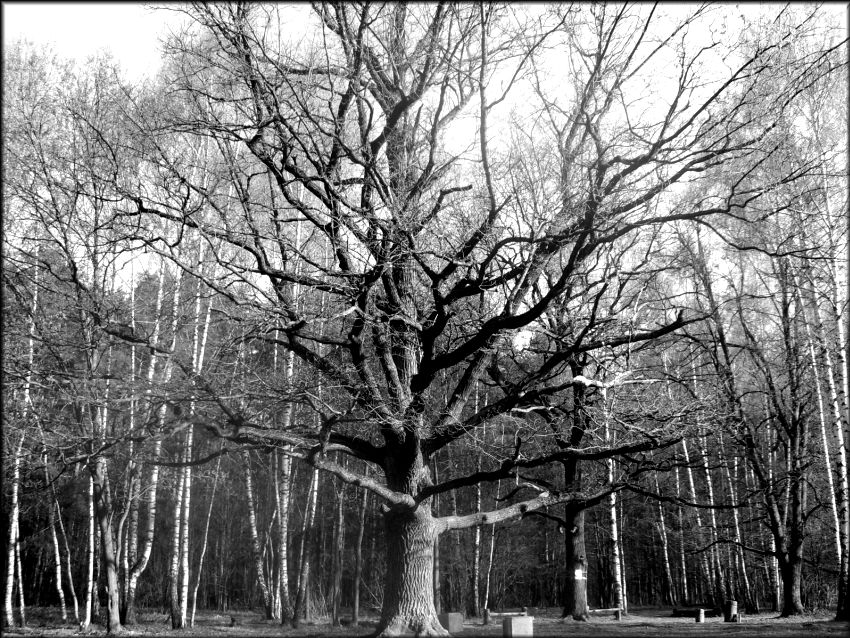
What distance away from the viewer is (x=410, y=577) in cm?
1075

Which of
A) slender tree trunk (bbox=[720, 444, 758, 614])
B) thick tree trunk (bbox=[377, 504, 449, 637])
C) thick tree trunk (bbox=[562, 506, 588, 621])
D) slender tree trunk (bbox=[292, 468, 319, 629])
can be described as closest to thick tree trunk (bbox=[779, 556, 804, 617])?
slender tree trunk (bbox=[720, 444, 758, 614])

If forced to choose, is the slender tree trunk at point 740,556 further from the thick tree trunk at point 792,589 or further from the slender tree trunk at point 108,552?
the slender tree trunk at point 108,552

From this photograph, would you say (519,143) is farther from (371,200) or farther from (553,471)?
(553,471)

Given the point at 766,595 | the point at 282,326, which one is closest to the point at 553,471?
the point at 766,595

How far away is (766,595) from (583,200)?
28.5 m

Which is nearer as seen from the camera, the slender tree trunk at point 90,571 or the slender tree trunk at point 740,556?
the slender tree trunk at point 90,571

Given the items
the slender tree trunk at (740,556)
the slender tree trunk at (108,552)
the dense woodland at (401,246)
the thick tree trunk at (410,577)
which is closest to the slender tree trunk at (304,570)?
the dense woodland at (401,246)

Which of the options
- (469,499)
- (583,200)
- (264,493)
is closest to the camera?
(583,200)

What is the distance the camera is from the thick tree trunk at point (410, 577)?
34.1 ft

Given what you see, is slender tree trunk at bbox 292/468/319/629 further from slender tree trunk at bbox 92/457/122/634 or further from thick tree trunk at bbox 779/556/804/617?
thick tree trunk at bbox 779/556/804/617

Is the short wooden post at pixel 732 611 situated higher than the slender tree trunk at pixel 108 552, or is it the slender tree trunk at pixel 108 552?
the slender tree trunk at pixel 108 552

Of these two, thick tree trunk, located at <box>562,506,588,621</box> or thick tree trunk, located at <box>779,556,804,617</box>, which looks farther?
thick tree trunk, located at <box>779,556,804,617</box>

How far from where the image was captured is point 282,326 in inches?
389

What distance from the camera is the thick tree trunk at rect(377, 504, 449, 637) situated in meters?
10.4
